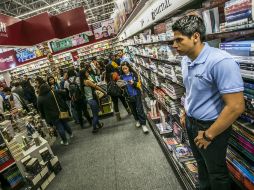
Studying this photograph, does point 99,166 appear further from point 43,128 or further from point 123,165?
point 43,128

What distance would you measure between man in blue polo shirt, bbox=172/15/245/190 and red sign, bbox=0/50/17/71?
19853 millimetres

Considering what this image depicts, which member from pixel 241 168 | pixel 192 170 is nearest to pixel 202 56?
pixel 241 168

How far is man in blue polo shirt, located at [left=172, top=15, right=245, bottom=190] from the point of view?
1.45 meters

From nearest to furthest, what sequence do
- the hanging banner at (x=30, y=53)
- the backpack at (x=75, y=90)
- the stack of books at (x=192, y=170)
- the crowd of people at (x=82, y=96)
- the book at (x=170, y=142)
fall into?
1. the stack of books at (x=192, y=170)
2. the book at (x=170, y=142)
3. the crowd of people at (x=82, y=96)
4. the backpack at (x=75, y=90)
5. the hanging banner at (x=30, y=53)

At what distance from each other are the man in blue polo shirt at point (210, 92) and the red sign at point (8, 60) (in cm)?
1985

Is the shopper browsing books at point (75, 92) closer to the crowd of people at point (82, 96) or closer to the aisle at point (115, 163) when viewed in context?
the crowd of people at point (82, 96)

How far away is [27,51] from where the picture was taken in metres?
18.0

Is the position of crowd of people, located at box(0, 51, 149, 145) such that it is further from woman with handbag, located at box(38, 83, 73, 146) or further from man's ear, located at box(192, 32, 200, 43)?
man's ear, located at box(192, 32, 200, 43)

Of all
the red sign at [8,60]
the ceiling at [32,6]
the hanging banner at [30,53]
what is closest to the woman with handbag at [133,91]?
the ceiling at [32,6]

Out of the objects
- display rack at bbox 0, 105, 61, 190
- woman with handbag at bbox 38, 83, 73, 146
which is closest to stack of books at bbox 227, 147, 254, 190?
display rack at bbox 0, 105, 61, 190

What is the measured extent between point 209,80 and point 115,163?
3.02 metres

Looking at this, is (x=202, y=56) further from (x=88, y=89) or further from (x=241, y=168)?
(x=88, y=89)

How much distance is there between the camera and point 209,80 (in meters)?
1.59

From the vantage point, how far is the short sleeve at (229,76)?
4.65ft
